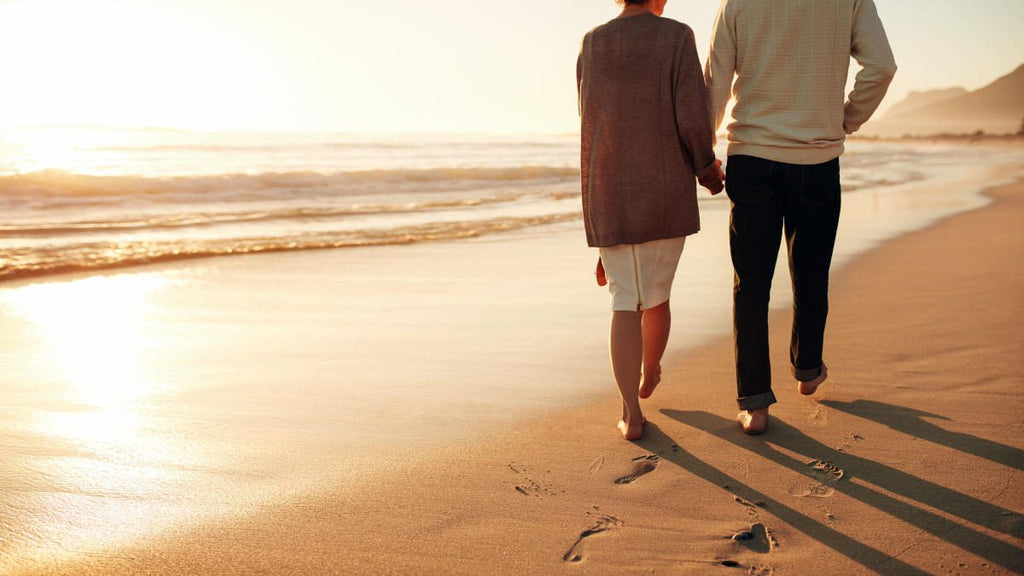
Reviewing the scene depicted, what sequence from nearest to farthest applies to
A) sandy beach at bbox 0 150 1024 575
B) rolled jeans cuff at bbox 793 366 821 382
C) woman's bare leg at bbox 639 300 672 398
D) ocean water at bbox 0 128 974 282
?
sandy beach at bbox 0 150 1024 575 → woman's bare leg at bbox 639 300 672 398 → rolled jeans cuff at bbox 793 366 821 382 → ocean water at bbox 0 128 974 282

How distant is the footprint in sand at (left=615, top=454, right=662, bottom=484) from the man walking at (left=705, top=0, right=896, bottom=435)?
45 cm

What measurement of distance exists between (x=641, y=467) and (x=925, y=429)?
1134 mm

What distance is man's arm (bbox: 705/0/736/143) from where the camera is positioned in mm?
2969

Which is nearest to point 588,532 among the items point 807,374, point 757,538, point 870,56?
point 757,538

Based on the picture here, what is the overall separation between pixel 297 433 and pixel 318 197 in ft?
42.4

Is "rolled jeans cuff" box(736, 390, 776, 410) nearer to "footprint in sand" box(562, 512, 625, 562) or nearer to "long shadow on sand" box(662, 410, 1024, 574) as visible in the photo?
"long shadow on sand" box(662, 410, 1024, 574)

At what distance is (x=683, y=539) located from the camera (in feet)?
7.36

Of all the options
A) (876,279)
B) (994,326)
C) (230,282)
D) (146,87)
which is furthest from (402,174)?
(146,87)

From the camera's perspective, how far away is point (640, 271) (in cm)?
298

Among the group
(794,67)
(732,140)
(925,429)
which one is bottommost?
(925,429)

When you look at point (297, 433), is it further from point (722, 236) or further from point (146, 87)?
point (146, 87)

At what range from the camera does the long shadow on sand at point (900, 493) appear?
2.17 metres

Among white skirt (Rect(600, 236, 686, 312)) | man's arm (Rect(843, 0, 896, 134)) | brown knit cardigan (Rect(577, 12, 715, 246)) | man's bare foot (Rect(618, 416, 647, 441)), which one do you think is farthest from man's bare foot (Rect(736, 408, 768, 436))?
man's arm (Rect(843, 0, 896, 134))

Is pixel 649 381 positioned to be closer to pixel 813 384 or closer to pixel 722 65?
pixel 813 384
